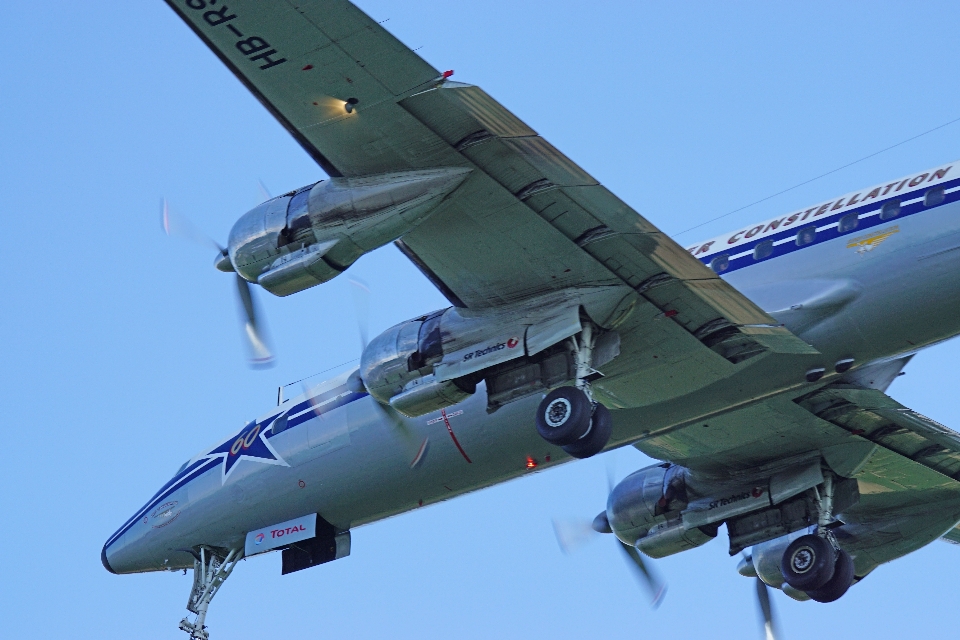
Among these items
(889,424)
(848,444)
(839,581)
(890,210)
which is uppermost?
(890,210)

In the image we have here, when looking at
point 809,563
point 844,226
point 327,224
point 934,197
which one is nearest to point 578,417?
point 327,224

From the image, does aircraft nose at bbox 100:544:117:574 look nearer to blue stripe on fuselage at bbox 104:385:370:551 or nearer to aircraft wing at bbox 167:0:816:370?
blue stripe on fuselage at bbox 104:385:370:551

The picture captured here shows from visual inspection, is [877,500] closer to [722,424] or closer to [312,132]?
[722,424]

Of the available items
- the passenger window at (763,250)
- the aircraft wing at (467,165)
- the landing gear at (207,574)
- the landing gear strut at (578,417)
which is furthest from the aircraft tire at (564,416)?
the landing gear at (207,574)

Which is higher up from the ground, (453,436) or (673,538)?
(453,436)

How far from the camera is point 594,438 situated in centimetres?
2173

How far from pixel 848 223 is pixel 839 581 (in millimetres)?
7947

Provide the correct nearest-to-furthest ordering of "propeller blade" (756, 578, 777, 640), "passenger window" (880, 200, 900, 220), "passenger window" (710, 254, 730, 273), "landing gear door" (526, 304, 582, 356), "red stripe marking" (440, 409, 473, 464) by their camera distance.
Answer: "passenger window" (880, 200, 900, 220) → "landing gear door" (526, 304, 582, 356) → "passenger window" (710, 254, 730, 273) → "red stripe marking" (440, 409, 473, 464) → "propeller blade" (756, 578, 777, 640)

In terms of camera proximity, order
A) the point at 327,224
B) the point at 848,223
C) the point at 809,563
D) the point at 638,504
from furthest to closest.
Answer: the point at 638,504 → the point at 809,563 → the point at 848,223 → the point at 327,224

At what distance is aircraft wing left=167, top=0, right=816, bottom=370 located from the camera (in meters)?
18.7

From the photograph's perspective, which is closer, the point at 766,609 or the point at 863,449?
the point at 863,449

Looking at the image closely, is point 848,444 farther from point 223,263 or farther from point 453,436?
point 223,263

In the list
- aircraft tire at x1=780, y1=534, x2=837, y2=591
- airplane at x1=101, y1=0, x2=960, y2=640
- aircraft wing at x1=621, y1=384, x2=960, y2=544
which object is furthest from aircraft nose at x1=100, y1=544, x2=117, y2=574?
aircraft tire at x1=780, y1=534, x2=837, y2=591

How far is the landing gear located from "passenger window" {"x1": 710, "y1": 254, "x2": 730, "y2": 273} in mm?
12210
